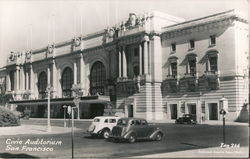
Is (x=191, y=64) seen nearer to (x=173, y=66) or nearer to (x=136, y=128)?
(x=173, y=66)

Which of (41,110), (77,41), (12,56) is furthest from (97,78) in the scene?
(12,56)

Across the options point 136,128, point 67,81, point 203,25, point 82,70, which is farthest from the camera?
point 67,81

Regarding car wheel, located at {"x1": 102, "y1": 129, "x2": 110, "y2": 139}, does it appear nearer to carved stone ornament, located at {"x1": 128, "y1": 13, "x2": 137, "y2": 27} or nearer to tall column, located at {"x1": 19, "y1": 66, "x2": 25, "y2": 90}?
carved stone ornament, located at {"x1": 128, "y1": 13, "x2": 137, "y2": 27}

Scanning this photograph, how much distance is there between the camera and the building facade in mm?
48656

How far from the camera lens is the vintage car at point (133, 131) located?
21.7 m

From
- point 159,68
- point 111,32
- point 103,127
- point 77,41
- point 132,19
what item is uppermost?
point 132,19

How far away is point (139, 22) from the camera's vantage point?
196 feet

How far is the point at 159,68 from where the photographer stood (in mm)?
59281

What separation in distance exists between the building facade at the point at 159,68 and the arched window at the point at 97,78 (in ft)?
0.63

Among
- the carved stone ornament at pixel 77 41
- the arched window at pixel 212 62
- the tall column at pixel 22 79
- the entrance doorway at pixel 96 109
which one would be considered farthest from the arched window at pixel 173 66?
the tall column at pixel 22 79

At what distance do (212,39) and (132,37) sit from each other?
1437 centimetres

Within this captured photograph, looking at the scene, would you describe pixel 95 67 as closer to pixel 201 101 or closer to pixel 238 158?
pixel 201 101

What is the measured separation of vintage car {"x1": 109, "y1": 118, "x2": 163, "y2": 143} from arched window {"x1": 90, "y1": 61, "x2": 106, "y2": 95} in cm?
4783

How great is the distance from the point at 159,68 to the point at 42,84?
130 feet
